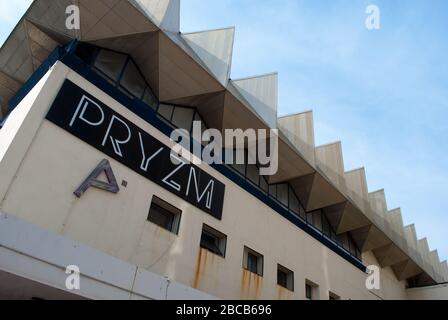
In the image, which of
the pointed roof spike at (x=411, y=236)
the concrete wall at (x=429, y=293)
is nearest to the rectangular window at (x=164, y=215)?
the pointed roof spike at (x=411, y=236)

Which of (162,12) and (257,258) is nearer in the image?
(162,12)

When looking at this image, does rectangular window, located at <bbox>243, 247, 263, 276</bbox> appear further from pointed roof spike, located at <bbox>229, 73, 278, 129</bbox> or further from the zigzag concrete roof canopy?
pointed roof spike, located at <bbox>229, 73, 278, 129</bbox>

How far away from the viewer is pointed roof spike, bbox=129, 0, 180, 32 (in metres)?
13.0

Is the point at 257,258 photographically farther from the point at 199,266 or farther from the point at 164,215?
the point at 164,215

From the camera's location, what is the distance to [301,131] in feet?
63.9

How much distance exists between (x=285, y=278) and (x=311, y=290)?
7.79ft

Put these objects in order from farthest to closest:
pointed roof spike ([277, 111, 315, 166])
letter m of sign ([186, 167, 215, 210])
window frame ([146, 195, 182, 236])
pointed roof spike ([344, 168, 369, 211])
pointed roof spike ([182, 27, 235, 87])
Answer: pointed roof spike ([344, 168, 369, 211])
pointed roof spike ([277, 111, 315, 166])
pointed roof spike ([182, 27, 235, 87])
letter m of sign ([186, 167, 215, 210])
window frame ([146, 195, 182, 236])

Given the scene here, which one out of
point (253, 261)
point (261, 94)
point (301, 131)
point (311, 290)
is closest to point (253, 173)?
point (301, 131)

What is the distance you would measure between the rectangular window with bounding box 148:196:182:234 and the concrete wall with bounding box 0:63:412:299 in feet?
0.75

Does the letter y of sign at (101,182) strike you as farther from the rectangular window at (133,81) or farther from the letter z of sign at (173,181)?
the rectangular window at (133,81)

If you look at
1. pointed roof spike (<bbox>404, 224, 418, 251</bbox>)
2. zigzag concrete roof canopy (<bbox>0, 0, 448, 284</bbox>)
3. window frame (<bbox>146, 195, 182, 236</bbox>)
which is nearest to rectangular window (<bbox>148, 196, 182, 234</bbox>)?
window frame (<bbox>146, 195, 182, 236</bbox>)

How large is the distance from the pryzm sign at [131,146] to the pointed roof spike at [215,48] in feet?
14.9

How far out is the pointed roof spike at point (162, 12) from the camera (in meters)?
13.0
